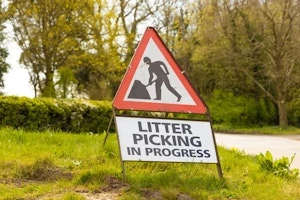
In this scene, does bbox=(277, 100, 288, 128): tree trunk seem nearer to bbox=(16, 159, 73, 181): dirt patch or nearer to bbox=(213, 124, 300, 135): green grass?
bbox=(213, 124, 300, 135): green grass

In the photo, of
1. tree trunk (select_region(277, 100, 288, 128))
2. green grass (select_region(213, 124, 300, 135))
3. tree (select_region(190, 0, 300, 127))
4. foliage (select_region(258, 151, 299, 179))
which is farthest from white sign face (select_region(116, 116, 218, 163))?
tree trunk (select_region(277, 100, 288, 128))

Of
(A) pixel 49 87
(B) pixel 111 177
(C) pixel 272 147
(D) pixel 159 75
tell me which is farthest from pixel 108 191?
(A) pixel 49 87

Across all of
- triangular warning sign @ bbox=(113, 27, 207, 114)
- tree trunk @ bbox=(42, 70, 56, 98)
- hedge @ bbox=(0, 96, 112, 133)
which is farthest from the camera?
tree trunk @ bbox=(42, 70, 56, 98)

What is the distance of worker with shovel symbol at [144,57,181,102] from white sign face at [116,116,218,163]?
0.37m

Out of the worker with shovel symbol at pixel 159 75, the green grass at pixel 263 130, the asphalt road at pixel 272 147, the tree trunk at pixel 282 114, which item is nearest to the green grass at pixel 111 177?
the worker with shovel symbol at pixel 159 75

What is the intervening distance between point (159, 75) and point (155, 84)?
5.1 inches

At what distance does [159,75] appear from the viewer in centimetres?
555

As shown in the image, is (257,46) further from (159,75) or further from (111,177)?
(111,177)

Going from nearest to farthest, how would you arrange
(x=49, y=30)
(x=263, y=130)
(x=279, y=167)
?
(x=279, y=167) < (x=49, y=30) < (x=263, y=130)

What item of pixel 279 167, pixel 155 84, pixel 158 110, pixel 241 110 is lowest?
pixel 241 110

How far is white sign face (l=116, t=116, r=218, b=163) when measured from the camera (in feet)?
16.6

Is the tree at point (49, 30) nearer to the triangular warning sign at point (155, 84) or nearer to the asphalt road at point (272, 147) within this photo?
the asphalt road at point (272, 147)

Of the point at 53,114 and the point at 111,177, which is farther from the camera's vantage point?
the point at 53,114

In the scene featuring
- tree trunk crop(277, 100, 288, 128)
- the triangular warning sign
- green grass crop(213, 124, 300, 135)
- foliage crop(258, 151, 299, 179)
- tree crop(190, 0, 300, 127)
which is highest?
tree crop(190, 0, 300, 127)
